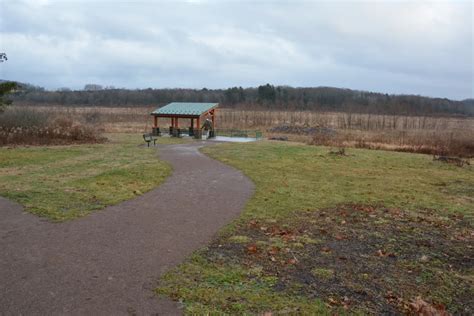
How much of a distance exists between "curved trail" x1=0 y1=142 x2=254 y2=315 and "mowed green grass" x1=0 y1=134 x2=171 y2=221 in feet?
1.38

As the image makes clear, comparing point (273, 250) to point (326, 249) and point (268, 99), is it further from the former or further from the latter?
point (268, 99)

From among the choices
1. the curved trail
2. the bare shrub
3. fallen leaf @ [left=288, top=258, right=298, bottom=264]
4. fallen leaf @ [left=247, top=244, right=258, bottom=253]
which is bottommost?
fallen leaf @ [left=288, top=258, right=298, bottom=264]

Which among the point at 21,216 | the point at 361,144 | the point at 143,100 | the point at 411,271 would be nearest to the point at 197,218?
the point at 21,216

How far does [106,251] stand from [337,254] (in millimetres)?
3236

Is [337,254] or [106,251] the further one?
[337,254]

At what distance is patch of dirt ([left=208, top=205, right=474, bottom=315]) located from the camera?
14.7ft

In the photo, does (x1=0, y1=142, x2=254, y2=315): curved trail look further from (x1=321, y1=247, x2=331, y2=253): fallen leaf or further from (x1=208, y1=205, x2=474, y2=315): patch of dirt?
(x1=321, y1=247, x2=331, y2=253): fallen leaf

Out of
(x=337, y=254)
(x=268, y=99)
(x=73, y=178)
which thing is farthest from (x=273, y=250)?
(x=268, y=99)

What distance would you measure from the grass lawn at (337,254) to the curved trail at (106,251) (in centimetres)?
33

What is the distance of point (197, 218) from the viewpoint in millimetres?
7395

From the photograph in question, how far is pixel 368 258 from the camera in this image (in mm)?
5691

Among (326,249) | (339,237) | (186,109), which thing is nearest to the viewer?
(326,249)

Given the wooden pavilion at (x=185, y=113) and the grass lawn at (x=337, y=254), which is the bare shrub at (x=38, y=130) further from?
the grass lawn at (x=337, y=254)

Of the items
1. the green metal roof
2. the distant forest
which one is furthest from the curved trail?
the distant forest
